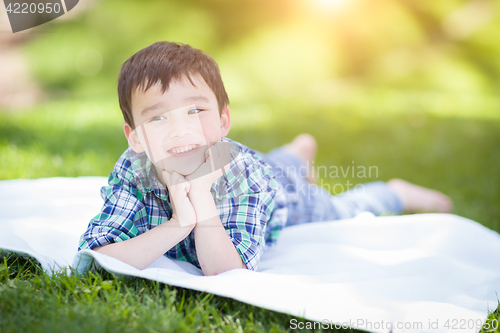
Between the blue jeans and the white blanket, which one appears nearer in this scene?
the white blanket

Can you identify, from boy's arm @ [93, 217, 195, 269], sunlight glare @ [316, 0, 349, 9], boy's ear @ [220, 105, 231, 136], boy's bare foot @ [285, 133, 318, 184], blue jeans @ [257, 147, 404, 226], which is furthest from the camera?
sunlight glare @ [316, 0, 349, 9]

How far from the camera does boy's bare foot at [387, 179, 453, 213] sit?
7.63 feet

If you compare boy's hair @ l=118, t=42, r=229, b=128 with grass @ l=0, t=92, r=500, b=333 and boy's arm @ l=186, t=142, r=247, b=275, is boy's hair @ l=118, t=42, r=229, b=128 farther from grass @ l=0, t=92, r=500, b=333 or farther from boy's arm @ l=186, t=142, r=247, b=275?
grass @ l=0, t=92, r=500, b=333

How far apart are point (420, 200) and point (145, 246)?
171 cm

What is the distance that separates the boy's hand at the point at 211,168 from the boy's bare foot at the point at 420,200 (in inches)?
53.7

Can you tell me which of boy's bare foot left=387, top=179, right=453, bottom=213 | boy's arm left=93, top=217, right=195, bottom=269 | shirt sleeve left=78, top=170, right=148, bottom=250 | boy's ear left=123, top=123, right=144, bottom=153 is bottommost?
boy's bare foot left=387, top=179, right=453, bottom=213

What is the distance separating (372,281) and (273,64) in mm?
5031

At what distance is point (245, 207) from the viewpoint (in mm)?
1437

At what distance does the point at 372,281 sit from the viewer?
1.37m

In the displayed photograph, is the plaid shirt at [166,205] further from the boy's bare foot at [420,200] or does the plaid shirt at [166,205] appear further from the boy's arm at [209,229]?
the boy's bare foot at [420,200]

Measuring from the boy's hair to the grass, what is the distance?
1.88 feet

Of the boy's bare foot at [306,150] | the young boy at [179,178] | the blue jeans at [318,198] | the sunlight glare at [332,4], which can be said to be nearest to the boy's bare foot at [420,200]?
the blue jeans at [318,198]

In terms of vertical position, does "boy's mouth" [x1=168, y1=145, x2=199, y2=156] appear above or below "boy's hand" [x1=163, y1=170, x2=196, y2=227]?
above

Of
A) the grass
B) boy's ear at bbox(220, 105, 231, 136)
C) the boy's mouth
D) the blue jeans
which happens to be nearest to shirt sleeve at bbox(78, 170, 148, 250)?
the grass
